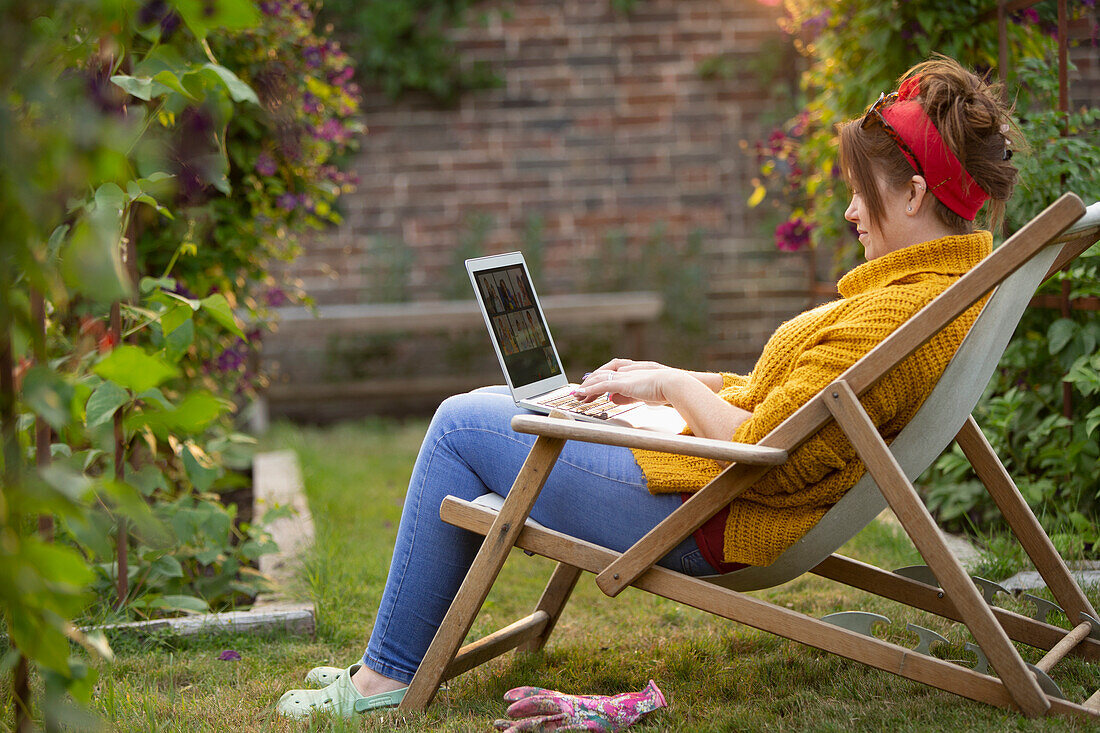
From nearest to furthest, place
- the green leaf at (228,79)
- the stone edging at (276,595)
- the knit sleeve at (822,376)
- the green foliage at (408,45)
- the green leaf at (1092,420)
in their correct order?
the knit sleeve at (822,376) → the green leaf at (228,79) → the stone edging at (276,595) → the green leaf at (1092,420) → the green foliage at (408,45)

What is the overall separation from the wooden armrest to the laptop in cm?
18

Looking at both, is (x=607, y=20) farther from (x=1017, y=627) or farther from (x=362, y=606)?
(x=1017, y=627)

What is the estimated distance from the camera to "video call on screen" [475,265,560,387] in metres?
1.91

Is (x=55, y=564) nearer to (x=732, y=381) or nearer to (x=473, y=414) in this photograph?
(x=473, y=414)

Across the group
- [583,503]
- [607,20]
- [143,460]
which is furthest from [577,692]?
[607,20]

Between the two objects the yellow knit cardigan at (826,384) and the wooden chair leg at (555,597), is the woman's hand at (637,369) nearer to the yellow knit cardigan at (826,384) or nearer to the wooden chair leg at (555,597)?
the yellow knit cardigan at (826,384)

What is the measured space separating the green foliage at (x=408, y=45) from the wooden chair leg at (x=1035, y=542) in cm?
496

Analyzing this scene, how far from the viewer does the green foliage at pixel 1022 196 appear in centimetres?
263

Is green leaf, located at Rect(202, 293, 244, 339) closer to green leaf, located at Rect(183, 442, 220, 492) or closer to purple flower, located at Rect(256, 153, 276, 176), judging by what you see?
green leaf, located at Rect(183, 442, 220, 492)

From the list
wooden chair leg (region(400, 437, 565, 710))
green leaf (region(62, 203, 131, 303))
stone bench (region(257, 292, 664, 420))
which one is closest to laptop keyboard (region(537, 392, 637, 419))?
wooden chair leg (region(400, 437, 565, 710))

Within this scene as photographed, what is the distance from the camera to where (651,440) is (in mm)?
1490

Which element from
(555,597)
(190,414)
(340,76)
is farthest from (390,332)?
(190,414)

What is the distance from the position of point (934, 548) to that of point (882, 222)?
0.58m

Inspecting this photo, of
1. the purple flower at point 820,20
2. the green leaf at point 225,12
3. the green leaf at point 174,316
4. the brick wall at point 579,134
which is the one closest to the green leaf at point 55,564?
the green leaf at point 225,12
